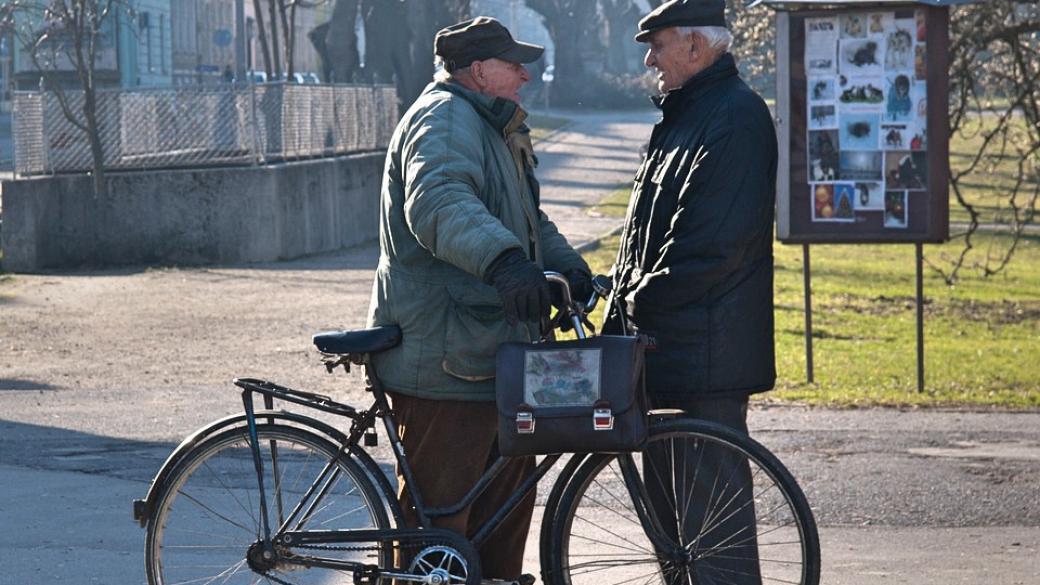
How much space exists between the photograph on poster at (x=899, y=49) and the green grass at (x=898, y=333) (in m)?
1.89

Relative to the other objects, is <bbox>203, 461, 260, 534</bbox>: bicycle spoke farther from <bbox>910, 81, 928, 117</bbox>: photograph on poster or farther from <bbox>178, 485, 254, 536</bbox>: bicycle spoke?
<bbox>910, 81, 928, 117</bbox>: photograph on poster

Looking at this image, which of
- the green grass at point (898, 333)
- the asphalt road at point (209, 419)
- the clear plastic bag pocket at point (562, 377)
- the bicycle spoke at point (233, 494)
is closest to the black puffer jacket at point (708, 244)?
the clear plastic bag pocket at point (562, 377)

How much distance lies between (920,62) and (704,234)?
18.3 ft

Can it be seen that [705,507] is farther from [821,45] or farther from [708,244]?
[821,45]

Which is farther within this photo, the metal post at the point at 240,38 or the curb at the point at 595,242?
the metal post at the point at 240,38

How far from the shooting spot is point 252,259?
17719 mm

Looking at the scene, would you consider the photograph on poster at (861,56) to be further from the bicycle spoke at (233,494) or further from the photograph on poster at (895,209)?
the bicycle spoke at (233,494)

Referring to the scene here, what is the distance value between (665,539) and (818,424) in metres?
4.25

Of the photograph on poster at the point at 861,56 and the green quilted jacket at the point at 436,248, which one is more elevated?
the photograph on poster at the point at 861,56

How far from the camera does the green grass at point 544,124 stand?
161 ft

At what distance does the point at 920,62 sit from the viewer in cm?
984

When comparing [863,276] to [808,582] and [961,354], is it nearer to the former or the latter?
[961,354]

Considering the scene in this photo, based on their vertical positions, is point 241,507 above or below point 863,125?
below

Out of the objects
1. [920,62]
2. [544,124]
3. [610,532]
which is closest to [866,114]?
[920,62]
